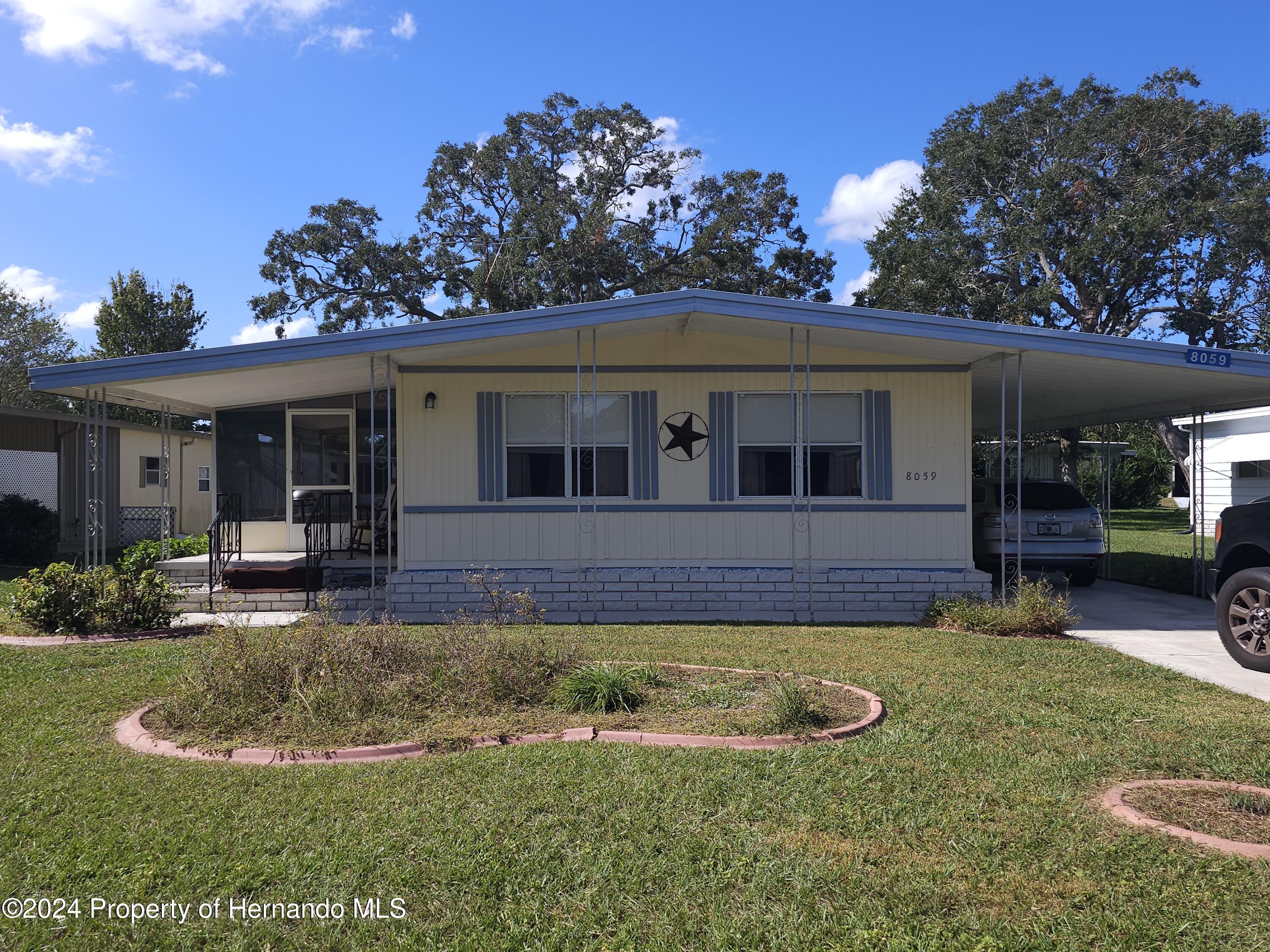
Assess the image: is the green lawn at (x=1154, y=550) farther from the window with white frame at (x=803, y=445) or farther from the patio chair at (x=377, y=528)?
the patio chair at (x=377, y=528)

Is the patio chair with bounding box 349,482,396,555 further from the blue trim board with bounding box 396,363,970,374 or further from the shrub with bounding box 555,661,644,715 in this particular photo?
the shrub with bounding box 555,661,644,715

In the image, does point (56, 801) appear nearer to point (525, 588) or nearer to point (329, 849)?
point (329, 849)

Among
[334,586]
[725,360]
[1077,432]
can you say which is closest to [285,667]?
[334,586]

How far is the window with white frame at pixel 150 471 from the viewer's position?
819 inches

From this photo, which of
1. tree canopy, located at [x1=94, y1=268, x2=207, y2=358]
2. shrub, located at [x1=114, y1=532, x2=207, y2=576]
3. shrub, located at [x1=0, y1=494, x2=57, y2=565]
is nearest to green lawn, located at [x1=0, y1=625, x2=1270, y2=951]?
shrub, located at [x1=114, y1=532, x2=207, y2=576]

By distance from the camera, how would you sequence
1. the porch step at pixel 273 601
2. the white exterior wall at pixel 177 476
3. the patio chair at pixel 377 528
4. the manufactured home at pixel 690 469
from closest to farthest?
the manufactured home at pixel 690 469, the porch step at pixel 273 601, the patio chair at pixel 377 528, the white exterior wall at pixel 177 476

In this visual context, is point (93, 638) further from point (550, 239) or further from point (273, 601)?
point (550, 239)

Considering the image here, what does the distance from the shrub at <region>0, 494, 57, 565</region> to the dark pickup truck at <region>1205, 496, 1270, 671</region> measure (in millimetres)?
17077

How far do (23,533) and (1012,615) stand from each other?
629 inches

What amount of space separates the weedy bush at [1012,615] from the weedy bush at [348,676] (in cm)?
463

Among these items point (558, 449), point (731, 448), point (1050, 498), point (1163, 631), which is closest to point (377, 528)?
point (558, 449)

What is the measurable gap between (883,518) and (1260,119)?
64.4ft

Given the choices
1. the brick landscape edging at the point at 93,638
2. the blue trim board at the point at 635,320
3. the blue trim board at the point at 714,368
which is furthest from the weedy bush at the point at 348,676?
the blue trim board at the point at 714,368

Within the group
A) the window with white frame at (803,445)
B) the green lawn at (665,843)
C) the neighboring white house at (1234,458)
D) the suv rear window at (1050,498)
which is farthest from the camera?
the neighboring white house at (1234,458)
